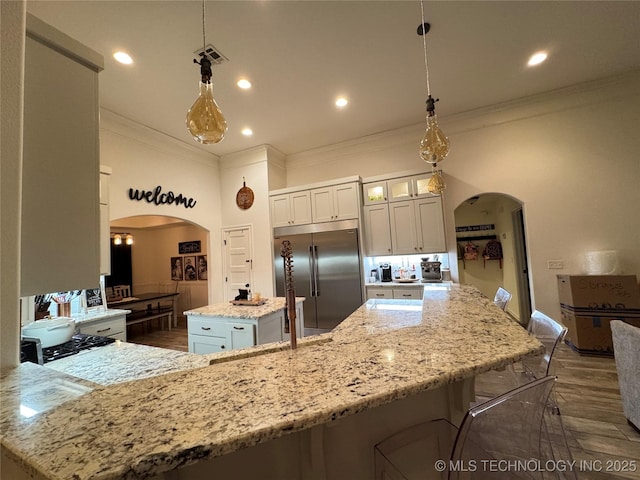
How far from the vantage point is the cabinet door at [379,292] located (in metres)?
3.99

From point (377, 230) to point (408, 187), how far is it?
2.78 ft

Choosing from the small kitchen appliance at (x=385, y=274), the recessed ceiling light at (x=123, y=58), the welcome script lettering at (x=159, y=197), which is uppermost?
the recessed ceiling light at (x=123, y=58)

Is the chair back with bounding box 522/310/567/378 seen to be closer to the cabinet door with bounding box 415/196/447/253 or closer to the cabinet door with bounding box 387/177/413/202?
the cabinet door with bounding box 415/196/447/253

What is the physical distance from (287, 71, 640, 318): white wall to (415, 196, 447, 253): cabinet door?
1.12 feet

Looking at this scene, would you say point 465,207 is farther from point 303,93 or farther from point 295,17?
point 295,17

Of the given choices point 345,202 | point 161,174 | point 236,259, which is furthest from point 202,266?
point 345,202

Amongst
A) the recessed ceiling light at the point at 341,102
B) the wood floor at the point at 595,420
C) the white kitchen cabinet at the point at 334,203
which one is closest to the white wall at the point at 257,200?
the white kitchen cabinet at the point at 334,203

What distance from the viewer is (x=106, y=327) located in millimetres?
2980

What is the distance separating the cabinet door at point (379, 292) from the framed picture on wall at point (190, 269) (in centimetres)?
504

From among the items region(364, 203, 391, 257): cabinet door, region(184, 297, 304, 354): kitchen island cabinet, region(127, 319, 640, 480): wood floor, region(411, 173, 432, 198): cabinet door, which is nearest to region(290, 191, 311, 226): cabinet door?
region(364, 203, 391, 257): cabinet door

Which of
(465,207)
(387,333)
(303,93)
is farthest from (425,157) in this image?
(465,207)

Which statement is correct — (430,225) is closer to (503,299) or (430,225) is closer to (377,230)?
(377,230)

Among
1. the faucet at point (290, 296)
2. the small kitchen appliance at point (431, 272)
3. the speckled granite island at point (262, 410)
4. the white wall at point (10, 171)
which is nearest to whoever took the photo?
the speckled granite island at point (262, 410)

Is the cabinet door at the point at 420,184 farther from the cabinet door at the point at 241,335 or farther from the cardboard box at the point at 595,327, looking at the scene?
the cabinet door at the point at 241,335
